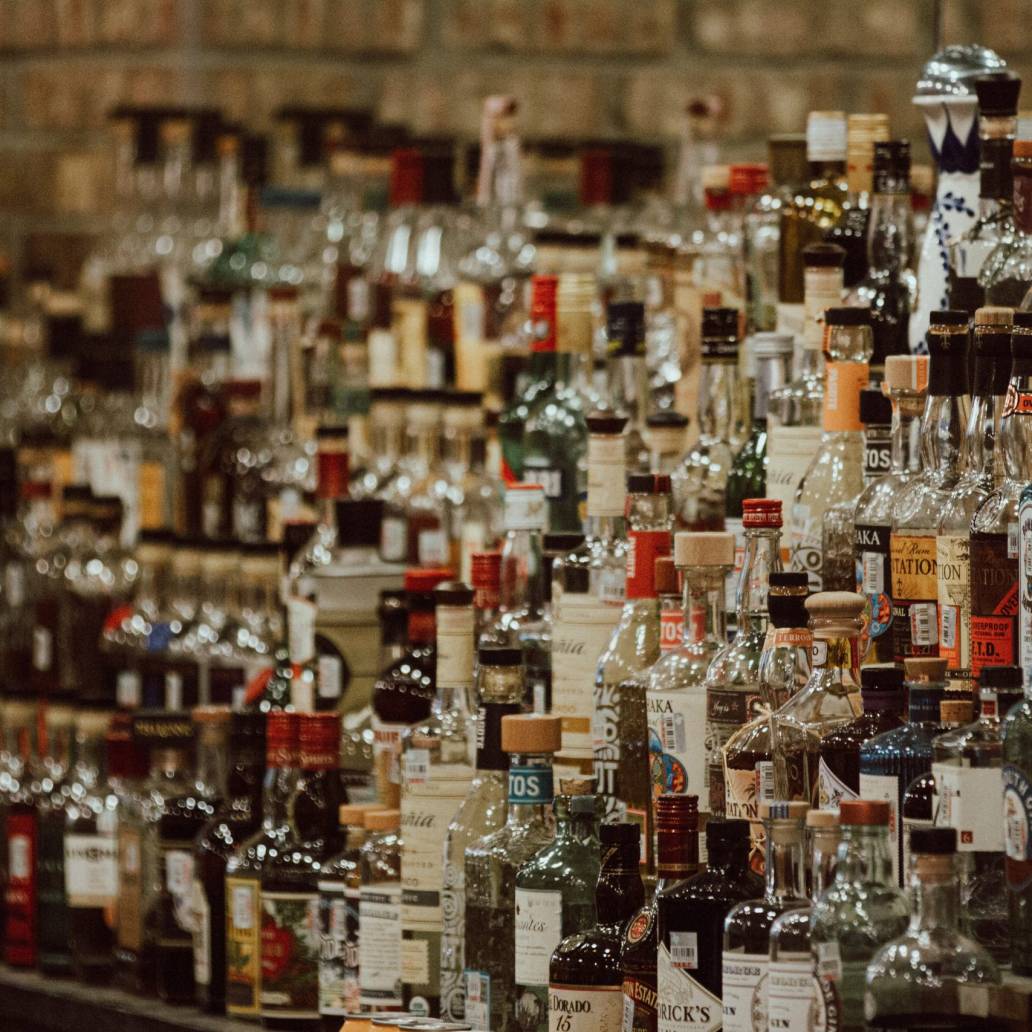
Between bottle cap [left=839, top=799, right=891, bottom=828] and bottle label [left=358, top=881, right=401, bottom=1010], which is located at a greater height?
bottle cap [left=839, top=799, right=891, bottom=828]

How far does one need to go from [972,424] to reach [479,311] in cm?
142

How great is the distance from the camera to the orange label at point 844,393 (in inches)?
84.7

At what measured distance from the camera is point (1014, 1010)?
1626mm

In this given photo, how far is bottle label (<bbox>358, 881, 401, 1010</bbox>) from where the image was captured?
2.37 m

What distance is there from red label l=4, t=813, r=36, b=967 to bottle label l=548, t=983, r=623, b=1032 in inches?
47.0

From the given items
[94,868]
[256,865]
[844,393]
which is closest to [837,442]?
[844,393]

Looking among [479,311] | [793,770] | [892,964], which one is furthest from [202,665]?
[892,964]

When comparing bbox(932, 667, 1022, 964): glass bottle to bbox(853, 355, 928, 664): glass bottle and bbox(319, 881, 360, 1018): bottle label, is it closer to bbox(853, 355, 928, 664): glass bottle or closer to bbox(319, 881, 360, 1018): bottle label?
bbox(853, 355, 928, 664): glass bottle

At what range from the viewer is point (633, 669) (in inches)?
88.4

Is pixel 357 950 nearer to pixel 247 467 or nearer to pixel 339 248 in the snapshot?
pixel 247 467

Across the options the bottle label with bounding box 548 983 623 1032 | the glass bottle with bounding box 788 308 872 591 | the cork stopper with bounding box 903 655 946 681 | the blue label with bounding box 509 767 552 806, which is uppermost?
the glass bottle with bounding box 788 308 872 591

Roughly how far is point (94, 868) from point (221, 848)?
0.30m

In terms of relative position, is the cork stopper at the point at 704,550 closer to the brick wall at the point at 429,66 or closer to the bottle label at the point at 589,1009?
the bottle label at the point at 589,1009

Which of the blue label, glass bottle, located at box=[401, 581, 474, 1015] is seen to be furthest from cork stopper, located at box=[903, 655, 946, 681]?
glass bottle, located at box=[401, 581, 474, 1015]
